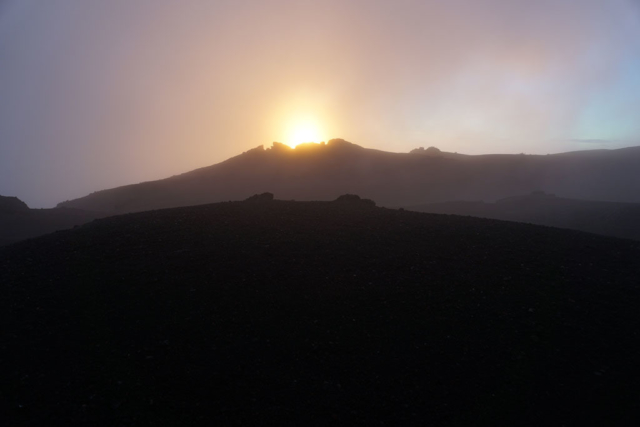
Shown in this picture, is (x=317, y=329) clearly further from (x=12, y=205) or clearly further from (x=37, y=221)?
(x=12, y=205)

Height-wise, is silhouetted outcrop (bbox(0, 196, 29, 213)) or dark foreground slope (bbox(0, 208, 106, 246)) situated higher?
silhouetted outcrop (bbox(0, 196, 29, 213))

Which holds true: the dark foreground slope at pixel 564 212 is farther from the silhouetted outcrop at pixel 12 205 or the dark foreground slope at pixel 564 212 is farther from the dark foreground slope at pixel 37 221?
the silhouetted outcrop at pixel 12 205

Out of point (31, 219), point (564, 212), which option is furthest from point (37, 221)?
point (564, 212)

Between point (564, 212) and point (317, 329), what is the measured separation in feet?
106

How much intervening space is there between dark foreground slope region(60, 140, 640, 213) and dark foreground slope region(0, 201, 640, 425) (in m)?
41.2

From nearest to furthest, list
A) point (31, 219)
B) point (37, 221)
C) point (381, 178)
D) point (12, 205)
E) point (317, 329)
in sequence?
point (317, 329)
point (37, 221)
point (31, 219)
point (12, 205)
point (381, 178)

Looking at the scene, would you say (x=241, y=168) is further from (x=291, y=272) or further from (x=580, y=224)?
(x=291, y=272)

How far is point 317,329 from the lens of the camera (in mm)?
7438

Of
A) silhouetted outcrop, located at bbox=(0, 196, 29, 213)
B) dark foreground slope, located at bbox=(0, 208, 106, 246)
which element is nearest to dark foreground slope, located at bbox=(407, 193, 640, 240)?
dark foreground slope, located at bbox=(0, 208, 106, 246)

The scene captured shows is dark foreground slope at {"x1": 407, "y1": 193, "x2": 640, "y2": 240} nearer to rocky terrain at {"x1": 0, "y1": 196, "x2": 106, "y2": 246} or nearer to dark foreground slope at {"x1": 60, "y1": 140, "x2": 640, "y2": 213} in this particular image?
dark foreground slope at {"x1": 60, "y1": 140, "x2": 640, "y2": 213}

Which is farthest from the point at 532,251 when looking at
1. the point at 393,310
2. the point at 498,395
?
the point at 498,395

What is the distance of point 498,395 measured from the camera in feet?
19.7

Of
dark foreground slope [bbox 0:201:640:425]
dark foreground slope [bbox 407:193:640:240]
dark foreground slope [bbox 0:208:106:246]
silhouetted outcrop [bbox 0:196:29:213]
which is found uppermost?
silhouetted outcrop [bbox 0:196:29:213]

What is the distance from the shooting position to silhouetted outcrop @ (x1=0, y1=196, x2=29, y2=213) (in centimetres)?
3444
